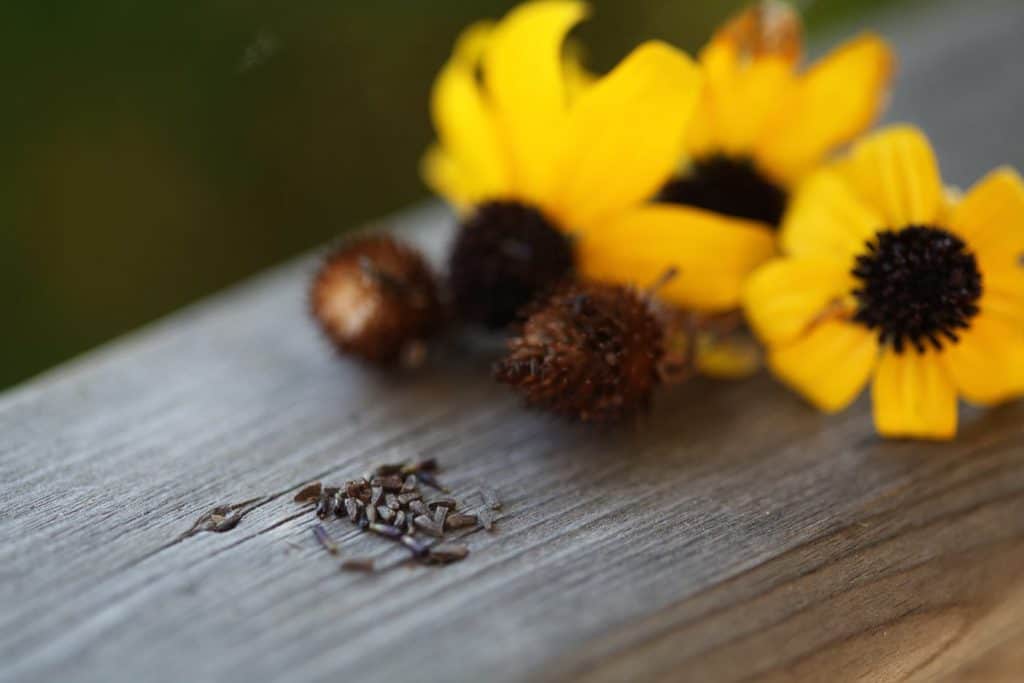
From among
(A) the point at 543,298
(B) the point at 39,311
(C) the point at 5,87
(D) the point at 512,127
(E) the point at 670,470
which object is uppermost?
(C) the point at 5,87

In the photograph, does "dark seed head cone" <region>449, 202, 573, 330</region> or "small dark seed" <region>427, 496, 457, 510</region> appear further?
"dark seed head cone" <region>449, 202, 573, 330</region>

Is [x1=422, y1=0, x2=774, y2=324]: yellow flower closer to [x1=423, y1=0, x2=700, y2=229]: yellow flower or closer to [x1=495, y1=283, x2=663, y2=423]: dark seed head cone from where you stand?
[x1=423, y1=0, x2=700, y2=229]: yellow flower

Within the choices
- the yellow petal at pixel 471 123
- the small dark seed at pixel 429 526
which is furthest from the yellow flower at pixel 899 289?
the small dark seed at pixel 429 526

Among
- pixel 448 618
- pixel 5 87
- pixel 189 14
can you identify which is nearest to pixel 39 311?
pixel 5 87

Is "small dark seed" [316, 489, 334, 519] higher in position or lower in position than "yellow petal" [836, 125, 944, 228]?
lower

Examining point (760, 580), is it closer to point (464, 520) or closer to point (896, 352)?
point (464, 520)

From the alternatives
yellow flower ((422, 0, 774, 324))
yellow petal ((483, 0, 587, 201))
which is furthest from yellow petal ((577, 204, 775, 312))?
yellow petal ((483, 0, 587, 201))
